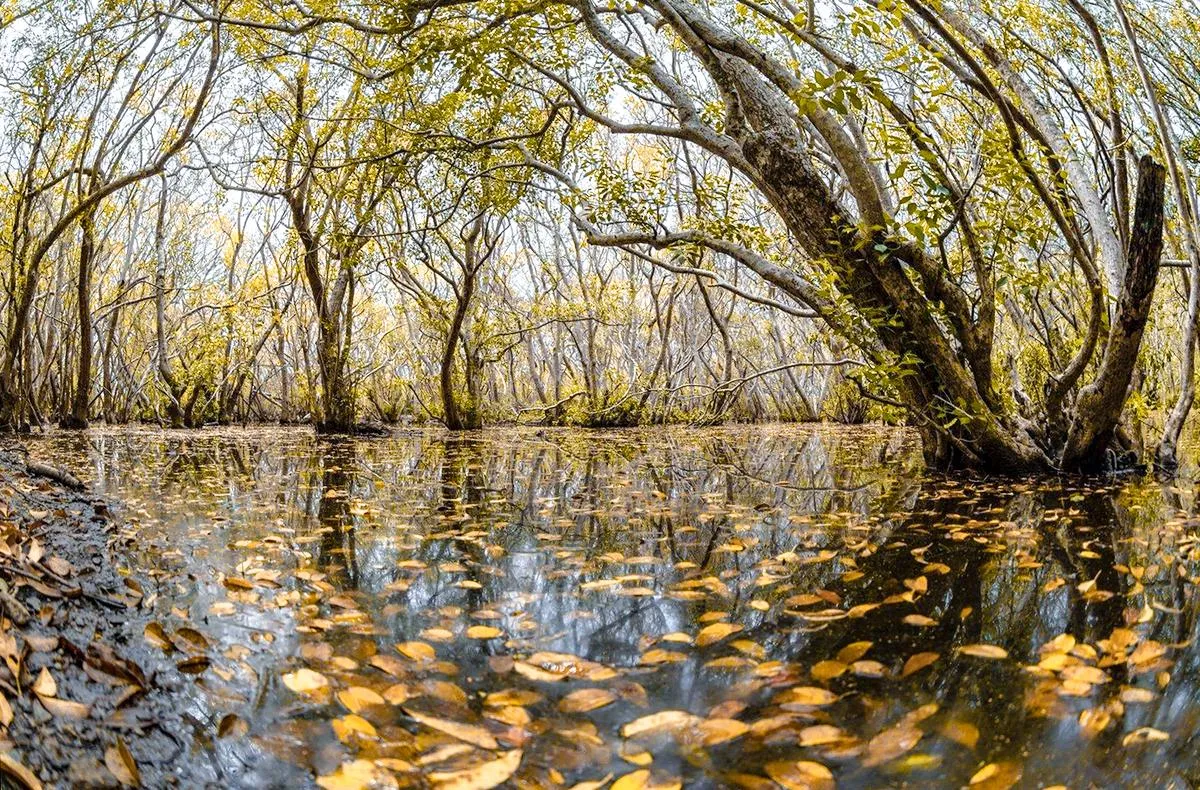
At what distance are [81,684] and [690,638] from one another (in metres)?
1.53

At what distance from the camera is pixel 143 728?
1.50 metres

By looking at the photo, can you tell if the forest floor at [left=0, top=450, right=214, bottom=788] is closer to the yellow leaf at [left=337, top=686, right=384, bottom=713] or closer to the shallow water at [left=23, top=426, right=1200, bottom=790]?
the shallow water at [left=23, top=426, right=1200, bottom=790]

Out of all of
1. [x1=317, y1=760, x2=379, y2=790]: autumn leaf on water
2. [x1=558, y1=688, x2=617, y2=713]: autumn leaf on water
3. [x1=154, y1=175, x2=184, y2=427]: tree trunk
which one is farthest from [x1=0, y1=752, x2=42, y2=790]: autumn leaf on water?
[x1=154, y1=175, x2=184, y2=427]: tree trunk

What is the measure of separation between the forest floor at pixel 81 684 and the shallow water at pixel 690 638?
83mm

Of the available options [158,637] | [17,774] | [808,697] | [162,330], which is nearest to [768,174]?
[808,697]

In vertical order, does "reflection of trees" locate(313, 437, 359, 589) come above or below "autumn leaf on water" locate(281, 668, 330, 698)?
above

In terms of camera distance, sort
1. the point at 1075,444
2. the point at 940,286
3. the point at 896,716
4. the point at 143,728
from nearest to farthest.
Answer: the point at 143,728, the point at 896,716, the point at 940,286, the point at 1075,444

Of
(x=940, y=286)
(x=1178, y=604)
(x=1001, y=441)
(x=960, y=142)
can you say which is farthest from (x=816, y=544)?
(x=960, y=142)

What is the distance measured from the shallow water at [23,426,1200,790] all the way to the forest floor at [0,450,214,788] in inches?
3.3

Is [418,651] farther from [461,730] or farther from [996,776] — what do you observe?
[996,776]

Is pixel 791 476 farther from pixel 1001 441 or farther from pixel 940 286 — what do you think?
pixel 940 286

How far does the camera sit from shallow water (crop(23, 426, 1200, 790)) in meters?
1.45

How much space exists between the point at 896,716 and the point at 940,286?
4209 mm

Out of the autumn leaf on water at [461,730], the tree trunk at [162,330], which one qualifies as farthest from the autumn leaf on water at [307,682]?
the tree trunk at [162,330]
